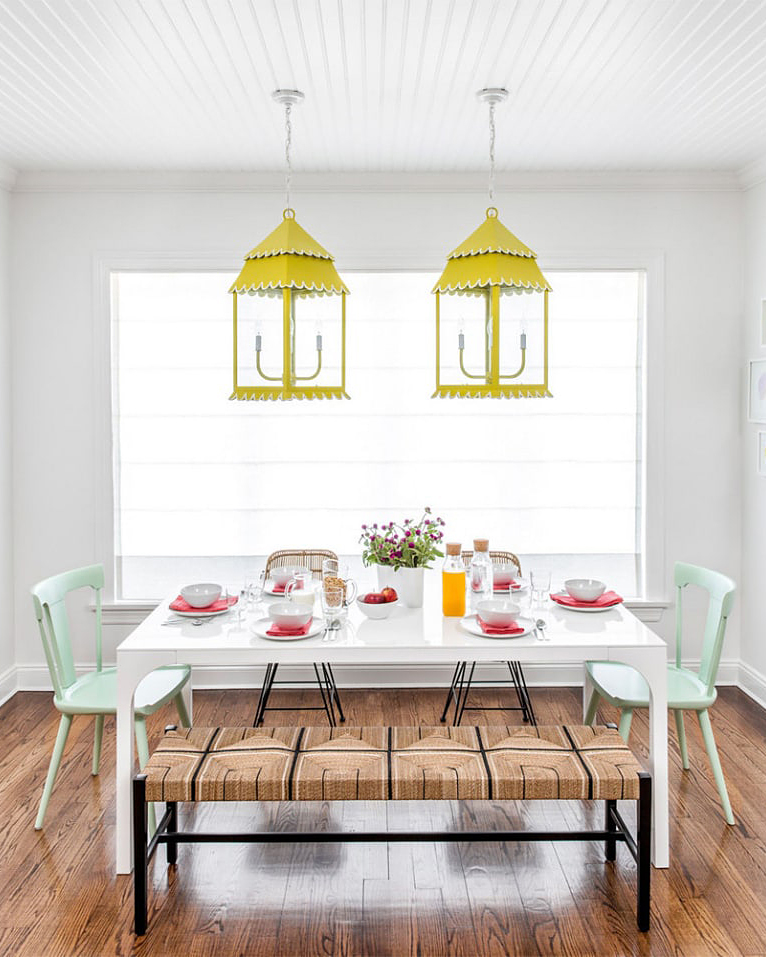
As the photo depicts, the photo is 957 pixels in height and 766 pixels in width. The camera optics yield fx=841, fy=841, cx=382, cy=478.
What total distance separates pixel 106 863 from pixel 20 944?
1.41ft

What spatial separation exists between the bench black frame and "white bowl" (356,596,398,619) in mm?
752

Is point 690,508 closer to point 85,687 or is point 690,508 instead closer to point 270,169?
point 270,169

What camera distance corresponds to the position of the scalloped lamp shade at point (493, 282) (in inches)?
109

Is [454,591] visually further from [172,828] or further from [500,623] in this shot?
[172,828]

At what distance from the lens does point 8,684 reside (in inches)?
173

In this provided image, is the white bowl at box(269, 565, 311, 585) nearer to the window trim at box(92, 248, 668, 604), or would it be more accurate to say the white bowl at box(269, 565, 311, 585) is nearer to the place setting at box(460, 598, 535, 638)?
the place setting at box(460, 598, 535, 638)

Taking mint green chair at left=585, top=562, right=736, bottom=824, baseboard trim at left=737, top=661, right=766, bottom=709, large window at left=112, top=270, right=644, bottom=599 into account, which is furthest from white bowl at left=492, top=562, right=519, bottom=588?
baseboard trim at left=737, top=661, right=766, bottom=709

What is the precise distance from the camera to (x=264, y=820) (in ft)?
9.84

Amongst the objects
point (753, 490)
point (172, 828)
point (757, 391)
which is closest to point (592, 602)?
point (172, 828)

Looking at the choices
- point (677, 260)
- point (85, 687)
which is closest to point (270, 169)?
point (677, 260)

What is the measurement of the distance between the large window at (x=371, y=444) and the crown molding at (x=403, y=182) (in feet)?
1.46

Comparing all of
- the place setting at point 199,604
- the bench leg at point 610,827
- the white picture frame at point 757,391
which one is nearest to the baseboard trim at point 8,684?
the place setting at point 199,604

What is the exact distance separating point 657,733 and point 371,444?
93.4 inches

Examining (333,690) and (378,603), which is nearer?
(378,603)
